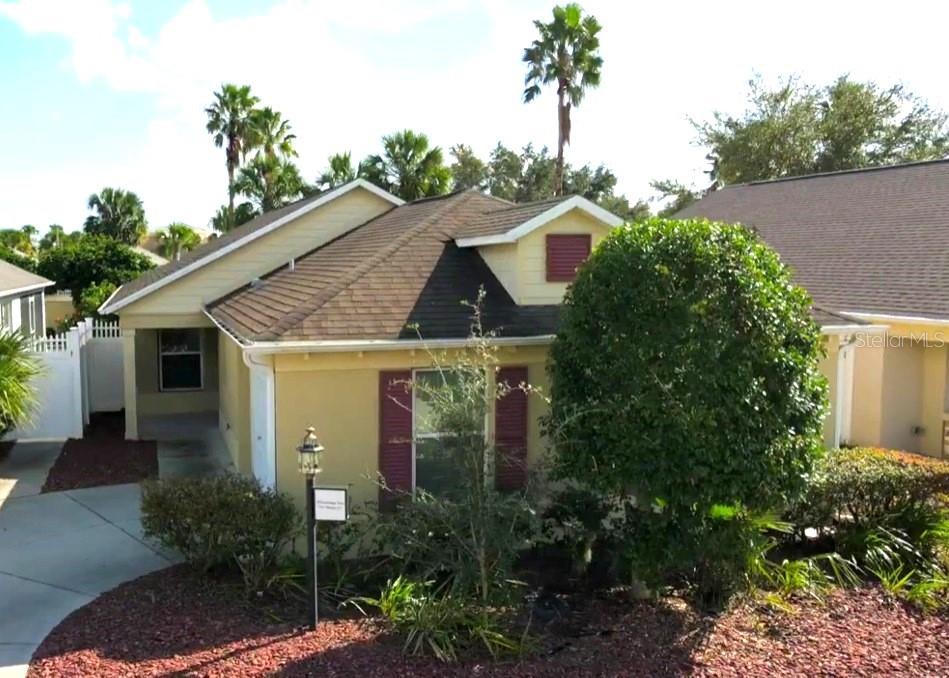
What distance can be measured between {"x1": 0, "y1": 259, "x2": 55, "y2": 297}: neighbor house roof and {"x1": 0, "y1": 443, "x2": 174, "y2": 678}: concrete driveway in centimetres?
758

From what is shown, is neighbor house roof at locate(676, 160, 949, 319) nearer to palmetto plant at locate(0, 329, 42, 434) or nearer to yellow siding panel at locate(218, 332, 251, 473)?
yellow siding panel at locate(218, 332, 251, 473)

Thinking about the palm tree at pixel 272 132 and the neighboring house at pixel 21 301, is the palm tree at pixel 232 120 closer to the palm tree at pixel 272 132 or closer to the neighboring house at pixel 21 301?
the palm tree at pixel 272 132

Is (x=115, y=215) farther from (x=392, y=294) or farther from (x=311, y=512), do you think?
(x=311, y=512)

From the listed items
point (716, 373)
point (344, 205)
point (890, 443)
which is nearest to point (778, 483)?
point (716, 373)

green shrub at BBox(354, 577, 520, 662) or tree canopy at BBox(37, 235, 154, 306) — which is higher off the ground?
tree canopy at BBox(37, 235, 154, 306)

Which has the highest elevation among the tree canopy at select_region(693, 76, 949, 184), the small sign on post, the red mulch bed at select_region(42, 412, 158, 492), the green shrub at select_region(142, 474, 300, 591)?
the tree canopy at select_region(693, 76, 949, 184)

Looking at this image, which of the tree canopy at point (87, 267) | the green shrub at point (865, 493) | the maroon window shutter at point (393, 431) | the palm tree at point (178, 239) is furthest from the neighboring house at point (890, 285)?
the palm tree at point (178, 239)

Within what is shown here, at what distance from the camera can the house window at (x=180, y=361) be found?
1808 centimetres

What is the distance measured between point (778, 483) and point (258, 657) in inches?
182

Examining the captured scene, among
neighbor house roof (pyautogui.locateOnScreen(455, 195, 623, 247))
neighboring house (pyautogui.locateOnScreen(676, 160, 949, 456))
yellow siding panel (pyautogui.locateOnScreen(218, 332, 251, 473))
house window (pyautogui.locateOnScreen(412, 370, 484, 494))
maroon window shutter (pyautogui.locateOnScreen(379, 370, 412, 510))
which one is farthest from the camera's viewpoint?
neighboring house (pyautogui.locateOnScreen(676, 160, 949, 456))

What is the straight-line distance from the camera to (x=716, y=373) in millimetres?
7133

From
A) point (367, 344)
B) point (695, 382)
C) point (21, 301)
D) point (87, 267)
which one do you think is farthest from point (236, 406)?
point (87, 267)

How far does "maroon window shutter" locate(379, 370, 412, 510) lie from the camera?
9336mm

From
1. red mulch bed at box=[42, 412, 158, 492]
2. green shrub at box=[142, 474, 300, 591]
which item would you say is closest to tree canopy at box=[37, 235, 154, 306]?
red mulch bed at box=[42, 412, 158, 492]
